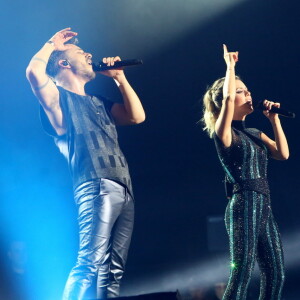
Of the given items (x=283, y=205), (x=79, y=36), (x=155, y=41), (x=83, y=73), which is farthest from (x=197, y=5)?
(x=283, y=205)

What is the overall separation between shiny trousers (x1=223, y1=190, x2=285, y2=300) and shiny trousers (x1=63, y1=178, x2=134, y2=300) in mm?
479

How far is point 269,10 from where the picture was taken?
372 cm

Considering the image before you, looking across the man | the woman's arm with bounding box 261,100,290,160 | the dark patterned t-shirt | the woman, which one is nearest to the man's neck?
the man

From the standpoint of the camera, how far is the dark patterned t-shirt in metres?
2.28

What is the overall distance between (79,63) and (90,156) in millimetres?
570

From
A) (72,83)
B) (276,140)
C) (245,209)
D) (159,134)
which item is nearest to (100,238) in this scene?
(245,209)

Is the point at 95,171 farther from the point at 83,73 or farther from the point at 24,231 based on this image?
the point at 24,231

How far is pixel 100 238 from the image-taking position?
6.95ft

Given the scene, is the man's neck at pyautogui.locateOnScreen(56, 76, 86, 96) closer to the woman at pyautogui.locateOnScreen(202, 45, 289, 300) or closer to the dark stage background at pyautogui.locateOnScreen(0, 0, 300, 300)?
the woman at pyautogui.locateOnScreen(202, 45, 289, 300)

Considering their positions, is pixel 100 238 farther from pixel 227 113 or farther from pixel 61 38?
pixel 61 38

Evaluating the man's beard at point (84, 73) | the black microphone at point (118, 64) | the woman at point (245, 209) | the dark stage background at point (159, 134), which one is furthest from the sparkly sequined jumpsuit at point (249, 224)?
the dark stage background at point (159, 134)

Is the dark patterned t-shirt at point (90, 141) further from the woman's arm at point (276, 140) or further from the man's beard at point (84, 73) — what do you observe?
the woman's arm at point (276, 140)

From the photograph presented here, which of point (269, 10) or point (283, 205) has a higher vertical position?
point (269, 10)

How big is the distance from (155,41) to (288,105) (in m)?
1.14
